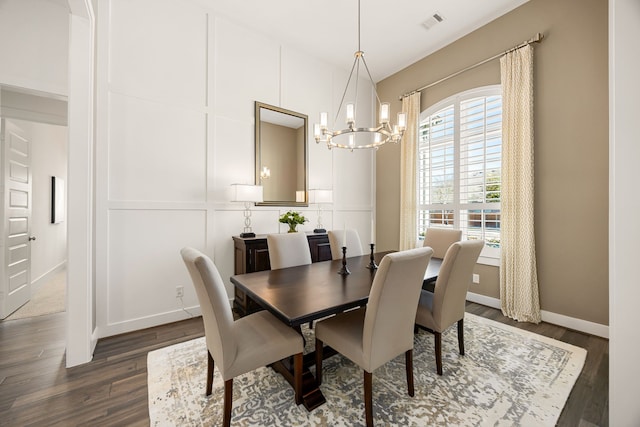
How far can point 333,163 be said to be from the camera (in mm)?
4434

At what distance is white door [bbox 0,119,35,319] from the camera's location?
2973 millimetres

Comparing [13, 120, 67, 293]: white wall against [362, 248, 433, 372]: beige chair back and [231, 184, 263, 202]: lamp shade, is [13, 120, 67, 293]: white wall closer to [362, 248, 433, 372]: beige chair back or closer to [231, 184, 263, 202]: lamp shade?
[231, 184, 263, 202]: lamp shade

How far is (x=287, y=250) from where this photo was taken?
8.56 feet

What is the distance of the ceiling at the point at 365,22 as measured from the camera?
3100mm

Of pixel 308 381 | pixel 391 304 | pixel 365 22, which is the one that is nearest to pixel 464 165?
pixel 365 22

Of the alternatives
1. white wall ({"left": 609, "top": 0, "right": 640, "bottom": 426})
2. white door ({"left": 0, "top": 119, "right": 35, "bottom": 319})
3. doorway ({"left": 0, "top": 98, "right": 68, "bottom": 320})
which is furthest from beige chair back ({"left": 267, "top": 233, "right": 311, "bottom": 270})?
white door ({"left": 0, "top": 119, "right": 35, "bottom": 319})

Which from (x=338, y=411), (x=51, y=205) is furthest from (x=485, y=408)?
(x=51, y=205)

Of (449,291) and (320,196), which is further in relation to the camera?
(320,196)

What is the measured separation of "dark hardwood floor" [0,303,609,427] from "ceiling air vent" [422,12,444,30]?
12.4 ft

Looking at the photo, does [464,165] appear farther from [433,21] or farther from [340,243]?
[340,243]

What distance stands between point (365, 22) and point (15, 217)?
4961 mm

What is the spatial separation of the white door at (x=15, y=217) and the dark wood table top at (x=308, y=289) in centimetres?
305

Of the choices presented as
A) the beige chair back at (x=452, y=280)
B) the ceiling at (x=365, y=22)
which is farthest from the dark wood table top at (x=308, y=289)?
the ceiling at (x=365, y=22)

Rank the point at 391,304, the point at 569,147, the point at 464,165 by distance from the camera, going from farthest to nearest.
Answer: the point at 464,165 < the point at 569,147 < the point at 391,304
